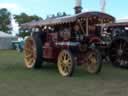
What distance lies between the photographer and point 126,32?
1466cm

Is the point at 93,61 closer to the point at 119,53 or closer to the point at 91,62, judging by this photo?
the point at 91,62

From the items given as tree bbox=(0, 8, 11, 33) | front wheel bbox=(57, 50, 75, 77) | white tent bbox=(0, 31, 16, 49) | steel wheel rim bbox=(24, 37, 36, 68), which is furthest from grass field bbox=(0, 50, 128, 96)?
tree bbox=(0, 8, 11, 33)

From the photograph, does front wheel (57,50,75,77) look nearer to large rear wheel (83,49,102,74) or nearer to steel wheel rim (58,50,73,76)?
steel wheel rim (58,50,73,76)

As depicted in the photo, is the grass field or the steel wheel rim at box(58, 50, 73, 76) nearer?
the grass field

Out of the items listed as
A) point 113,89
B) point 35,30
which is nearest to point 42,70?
point 35,30

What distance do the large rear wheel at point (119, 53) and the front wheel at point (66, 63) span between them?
290cm

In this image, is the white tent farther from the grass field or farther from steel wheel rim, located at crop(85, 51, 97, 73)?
steel wheel rim, located at crop(85, 51, 97, 73)

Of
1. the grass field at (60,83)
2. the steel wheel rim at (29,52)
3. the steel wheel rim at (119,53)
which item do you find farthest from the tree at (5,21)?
the grass field at (60,83)

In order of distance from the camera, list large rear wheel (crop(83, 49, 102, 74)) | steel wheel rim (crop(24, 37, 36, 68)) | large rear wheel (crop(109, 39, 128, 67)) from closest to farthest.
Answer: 1. large rear wheel (crop(83, 49, 102, 74))
2. steel wheel rim (crop(24, 37, 36, 68))
3. large rear wheel (crop(109, 39, 128, 67))

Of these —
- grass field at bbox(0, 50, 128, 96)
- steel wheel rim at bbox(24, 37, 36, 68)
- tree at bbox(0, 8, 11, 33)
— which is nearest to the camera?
grass field at bbox(0, 50, 128, 96)

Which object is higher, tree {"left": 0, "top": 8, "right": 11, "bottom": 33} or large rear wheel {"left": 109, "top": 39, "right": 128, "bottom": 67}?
large rear wheel {"left": 109, "top": 39, "right": 128, "bottom": 67}

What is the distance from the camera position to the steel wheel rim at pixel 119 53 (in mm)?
14353

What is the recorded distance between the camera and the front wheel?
456 inches

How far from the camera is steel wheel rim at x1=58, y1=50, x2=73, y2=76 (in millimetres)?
11727
